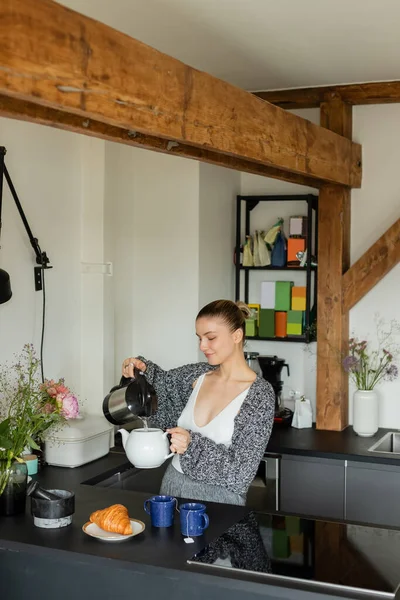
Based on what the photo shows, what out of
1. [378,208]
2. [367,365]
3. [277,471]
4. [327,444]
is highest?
[378,208]

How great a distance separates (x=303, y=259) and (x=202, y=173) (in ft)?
2.61

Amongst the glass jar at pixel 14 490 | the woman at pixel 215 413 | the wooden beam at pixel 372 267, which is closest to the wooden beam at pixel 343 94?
the wooden beam at pixel 372 267

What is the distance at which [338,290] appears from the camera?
4469 millimetres

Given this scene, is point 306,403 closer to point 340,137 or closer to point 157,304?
point 157,304

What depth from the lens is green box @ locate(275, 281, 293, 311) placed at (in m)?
4.88

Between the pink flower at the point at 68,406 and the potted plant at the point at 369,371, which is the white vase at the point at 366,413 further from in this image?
the pink flower at the point at 68,406

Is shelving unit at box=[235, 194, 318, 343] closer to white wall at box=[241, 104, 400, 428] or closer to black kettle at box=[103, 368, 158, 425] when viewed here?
white wall at box=[241, 104, 400, 428]

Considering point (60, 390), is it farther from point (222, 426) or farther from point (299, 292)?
point (299, 292)

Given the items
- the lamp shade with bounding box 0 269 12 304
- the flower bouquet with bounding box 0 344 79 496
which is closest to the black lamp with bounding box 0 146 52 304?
the lamp shade with bounding box 0 269 12 304

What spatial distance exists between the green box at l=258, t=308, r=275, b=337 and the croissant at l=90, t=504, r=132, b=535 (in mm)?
2474

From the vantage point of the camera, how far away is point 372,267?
4.41 meters

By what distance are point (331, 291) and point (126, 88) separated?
7.64 feet

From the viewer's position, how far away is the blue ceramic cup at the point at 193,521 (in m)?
2.47

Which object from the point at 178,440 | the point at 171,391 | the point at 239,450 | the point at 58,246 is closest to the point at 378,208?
the point at 58,246
